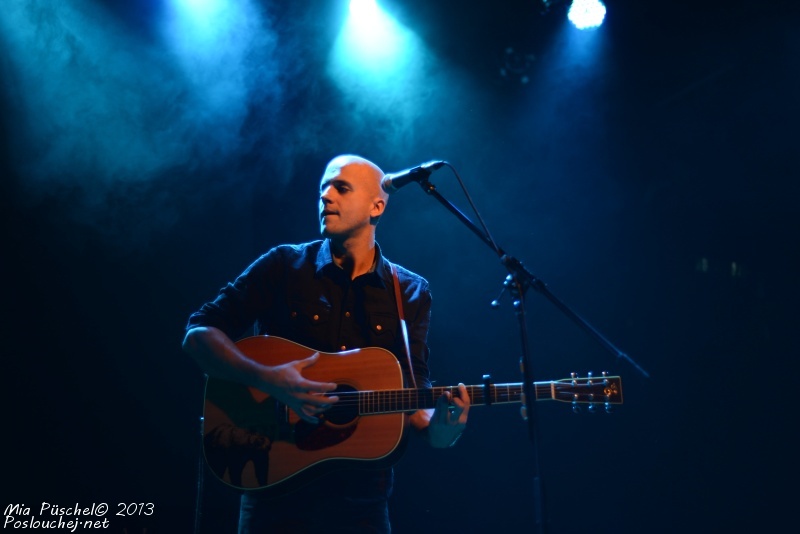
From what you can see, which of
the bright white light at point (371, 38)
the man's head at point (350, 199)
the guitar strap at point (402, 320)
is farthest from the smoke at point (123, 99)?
the guitar strap at point (402, 320)

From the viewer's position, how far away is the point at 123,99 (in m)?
5.39

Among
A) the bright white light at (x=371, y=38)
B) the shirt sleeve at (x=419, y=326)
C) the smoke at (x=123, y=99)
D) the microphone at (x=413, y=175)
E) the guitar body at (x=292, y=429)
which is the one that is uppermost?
the bright white light at (x=371, y=38)

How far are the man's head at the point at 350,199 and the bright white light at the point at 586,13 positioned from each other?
3610 millimetres

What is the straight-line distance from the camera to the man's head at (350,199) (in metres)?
3.68

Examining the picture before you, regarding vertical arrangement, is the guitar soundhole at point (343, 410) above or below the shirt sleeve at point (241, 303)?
below

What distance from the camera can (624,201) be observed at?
581 centimetres

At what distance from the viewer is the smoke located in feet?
16.8

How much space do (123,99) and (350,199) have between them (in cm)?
289

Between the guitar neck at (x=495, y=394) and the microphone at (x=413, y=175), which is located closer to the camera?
the microphone at (x=413, y=175)

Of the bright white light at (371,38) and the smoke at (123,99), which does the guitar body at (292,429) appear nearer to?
A: the smoke at (123,99)

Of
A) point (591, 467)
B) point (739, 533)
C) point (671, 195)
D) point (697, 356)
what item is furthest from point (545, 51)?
point (739, 533)

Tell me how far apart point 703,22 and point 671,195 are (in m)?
1.81

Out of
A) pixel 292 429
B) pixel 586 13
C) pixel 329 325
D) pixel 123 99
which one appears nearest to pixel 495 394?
pixel 329 325

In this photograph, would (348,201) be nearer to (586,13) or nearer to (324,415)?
(324,415)
